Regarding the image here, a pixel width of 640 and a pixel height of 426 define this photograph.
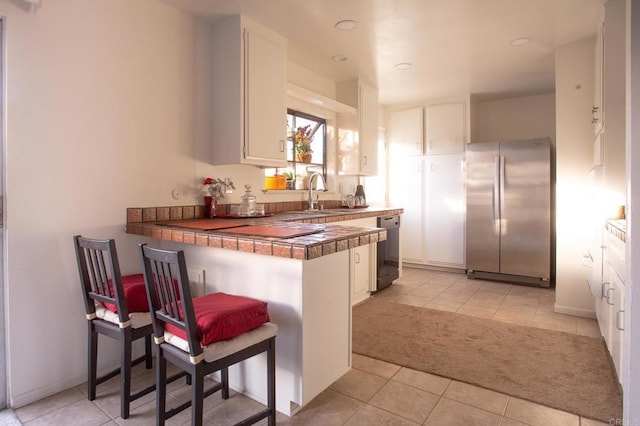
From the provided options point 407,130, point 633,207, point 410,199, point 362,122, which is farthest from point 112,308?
point 407,130

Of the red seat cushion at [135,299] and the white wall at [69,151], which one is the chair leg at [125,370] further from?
the white wall at [69,151]

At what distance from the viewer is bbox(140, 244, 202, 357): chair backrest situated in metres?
1.37

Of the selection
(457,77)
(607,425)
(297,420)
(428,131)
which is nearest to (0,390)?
(297,420)

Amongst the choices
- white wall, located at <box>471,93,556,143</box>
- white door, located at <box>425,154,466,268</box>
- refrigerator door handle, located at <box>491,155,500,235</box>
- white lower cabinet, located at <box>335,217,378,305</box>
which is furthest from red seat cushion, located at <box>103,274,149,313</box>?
white wall, located at <box>471,93,556,143</box>

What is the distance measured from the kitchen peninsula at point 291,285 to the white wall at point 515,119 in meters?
3.96

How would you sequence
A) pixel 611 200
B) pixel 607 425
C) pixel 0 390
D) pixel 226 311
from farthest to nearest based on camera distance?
pixel 611 200, pixel 0 390, pixel 607 425, pixel 226 311

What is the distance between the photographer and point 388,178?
18.5ft

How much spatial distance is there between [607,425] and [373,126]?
3520 mm

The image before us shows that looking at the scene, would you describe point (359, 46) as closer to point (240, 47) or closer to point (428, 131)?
point (240, 47)

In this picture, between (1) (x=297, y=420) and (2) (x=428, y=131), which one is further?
(2) (x=428, y=131)

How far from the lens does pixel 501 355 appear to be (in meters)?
2.49

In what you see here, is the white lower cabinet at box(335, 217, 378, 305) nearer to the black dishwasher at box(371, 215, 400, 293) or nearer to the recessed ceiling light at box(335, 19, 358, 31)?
the black dishwasher at box(371, 215, 400, 293)

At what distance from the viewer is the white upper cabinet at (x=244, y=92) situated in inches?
106

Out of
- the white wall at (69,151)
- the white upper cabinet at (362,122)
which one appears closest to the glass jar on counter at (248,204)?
the white wall at (69,151)
